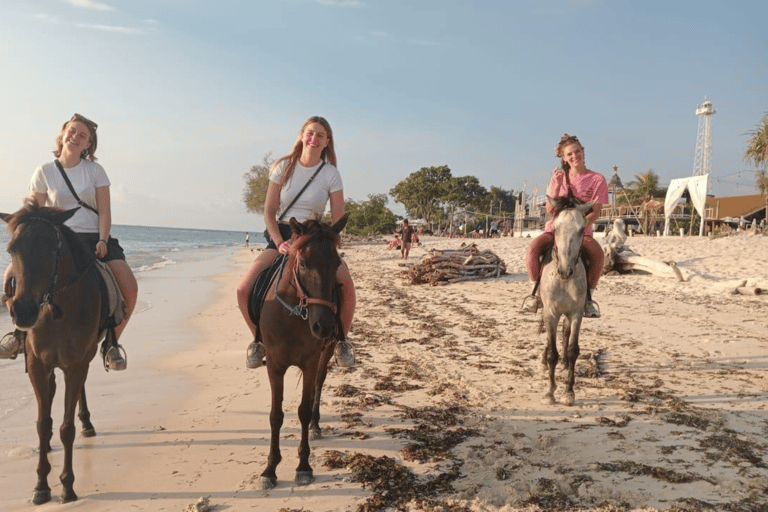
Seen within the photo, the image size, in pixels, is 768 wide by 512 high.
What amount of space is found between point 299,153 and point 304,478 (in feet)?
9.75

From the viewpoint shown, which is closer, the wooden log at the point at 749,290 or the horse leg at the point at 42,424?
the horse leg at the point at 42,424

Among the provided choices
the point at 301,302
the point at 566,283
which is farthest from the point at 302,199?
the point at 566,283

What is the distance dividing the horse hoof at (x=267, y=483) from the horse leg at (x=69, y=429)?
1.43 m

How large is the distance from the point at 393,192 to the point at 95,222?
258 ft

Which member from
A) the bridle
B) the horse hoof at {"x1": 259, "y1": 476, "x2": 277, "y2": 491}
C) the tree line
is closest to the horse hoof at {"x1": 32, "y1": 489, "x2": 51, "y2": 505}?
the horse hoof at {"x1": 259, "y1": 476, "x2": 277, "y2": 491}

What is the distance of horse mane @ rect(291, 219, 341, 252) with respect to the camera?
3791mm

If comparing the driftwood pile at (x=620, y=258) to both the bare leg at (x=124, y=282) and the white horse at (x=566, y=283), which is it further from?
the bare leg at (x=124, y=282)

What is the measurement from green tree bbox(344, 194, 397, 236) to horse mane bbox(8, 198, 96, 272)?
7687 cm

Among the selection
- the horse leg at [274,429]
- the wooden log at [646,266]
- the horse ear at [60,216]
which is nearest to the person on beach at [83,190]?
the horse ear at [60,216]

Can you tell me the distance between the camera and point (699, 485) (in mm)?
3830

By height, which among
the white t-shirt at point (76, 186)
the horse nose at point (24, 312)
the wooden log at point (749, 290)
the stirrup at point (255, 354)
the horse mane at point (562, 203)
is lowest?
the stirrup at point (255, 354)

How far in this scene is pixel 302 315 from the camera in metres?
3.85

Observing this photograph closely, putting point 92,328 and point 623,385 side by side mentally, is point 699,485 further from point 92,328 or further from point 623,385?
point 92,328

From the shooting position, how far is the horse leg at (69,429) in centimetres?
384
